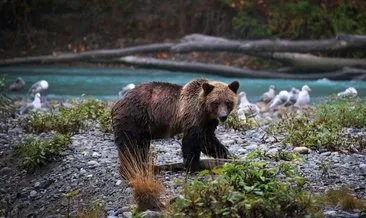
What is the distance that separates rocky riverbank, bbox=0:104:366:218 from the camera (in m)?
6.14

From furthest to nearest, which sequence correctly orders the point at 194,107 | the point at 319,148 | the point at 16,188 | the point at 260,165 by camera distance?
the point at 319,148 → the point at 16,188 → the point at 194,107 → the point at 260,165

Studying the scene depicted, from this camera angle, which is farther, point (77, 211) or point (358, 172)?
point (358, 172)

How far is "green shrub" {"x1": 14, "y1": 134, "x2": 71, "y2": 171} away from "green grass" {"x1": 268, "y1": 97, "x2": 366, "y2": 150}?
2.41 m

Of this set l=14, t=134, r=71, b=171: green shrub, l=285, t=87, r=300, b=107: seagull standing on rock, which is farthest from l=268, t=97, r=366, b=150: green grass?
l=285, t=87, r=300, b=107: seagull standing on rock

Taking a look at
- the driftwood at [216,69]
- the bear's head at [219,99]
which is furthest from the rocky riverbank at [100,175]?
the driftwood at [216,69]

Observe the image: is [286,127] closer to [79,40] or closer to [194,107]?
[194,107]

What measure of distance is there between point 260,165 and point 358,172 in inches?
63.9

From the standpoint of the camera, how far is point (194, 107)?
6.46m

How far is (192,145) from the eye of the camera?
21.1 feet

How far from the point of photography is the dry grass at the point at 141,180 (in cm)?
555

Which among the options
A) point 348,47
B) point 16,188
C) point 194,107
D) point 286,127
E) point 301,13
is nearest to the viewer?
point 194,107

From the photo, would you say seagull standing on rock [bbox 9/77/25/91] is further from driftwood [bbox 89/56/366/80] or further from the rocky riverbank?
the rocky riverbank

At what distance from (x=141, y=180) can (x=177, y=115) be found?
1009mm

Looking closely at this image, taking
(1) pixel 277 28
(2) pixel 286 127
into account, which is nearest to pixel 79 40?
(1) pixel 277 28
